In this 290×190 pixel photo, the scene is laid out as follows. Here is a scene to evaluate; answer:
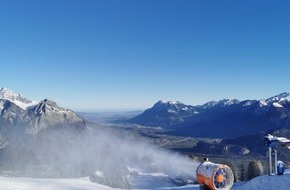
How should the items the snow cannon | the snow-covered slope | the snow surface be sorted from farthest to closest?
the snow-covered slope → the snow surface → the snow cannon

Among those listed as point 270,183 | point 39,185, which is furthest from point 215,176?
point 39,185

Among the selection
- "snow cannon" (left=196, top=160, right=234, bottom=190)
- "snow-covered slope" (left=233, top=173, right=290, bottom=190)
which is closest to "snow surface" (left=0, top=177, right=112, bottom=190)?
"snow cannon" (left=196, top=160, right=234, bottom=190)

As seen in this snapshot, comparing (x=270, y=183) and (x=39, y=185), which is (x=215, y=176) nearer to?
(x=270, y=183)

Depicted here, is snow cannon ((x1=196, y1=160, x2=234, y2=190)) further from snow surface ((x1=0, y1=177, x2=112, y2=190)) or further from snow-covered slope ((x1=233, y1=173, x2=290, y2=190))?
snow surface ((x1=0, y1=177, x2=112, y2=190))

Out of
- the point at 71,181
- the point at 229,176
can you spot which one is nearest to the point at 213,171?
the point at 229,176

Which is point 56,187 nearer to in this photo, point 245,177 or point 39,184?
point 39,184

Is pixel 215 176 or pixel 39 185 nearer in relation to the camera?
pixel 215 176

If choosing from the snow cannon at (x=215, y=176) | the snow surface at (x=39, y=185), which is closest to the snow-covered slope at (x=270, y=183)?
the snow cannon at (x=215, y=176)

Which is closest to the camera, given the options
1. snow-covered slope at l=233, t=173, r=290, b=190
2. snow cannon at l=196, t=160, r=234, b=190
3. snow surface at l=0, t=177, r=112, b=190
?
snow cannon at l=196, t=160, r=234, b=190
